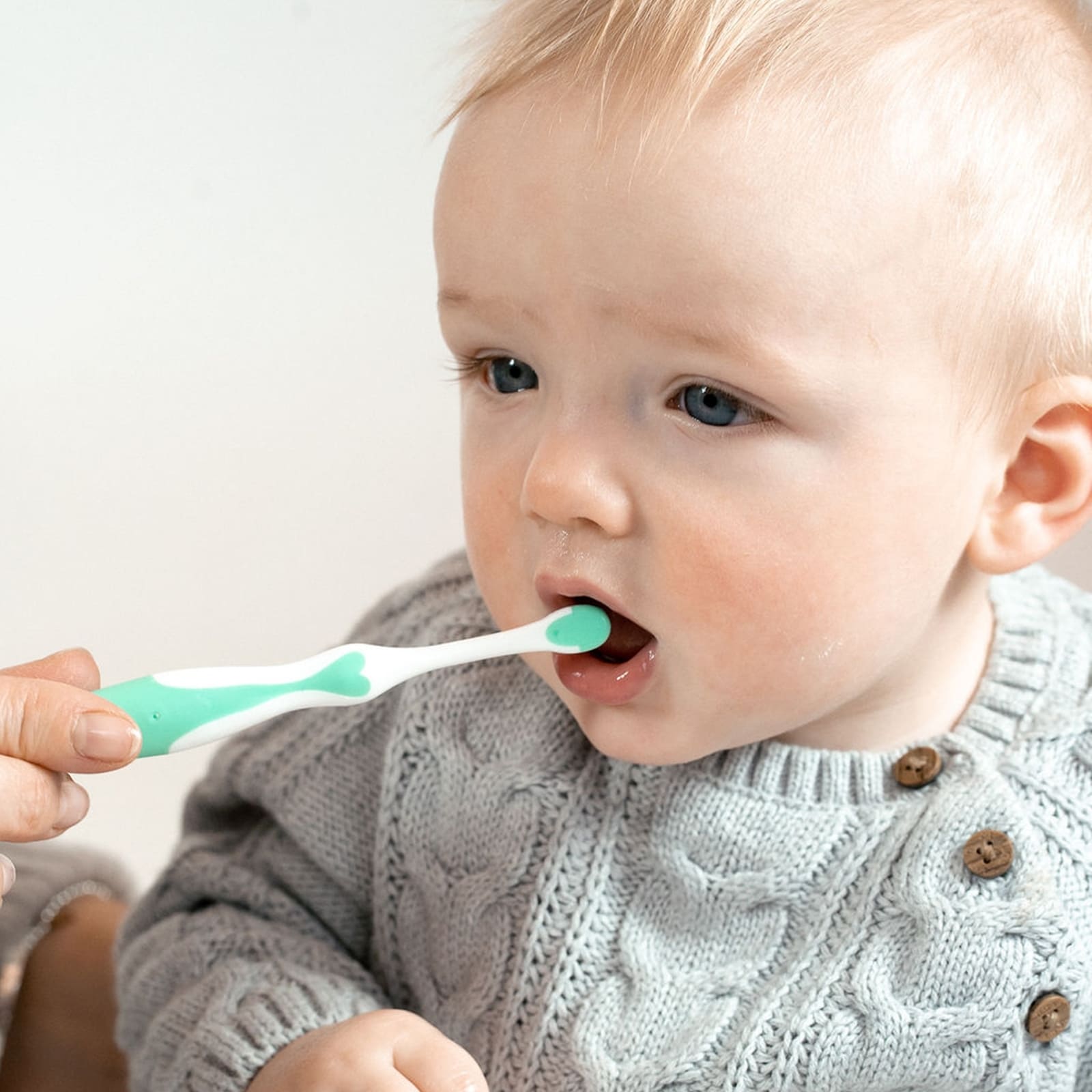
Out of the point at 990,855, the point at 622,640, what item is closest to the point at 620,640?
the point at 622,640

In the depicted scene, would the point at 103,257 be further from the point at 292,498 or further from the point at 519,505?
the point at 519,505

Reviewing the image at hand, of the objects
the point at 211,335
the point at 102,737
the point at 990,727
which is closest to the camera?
the point at 102,737

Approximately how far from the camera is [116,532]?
1513 millimetres

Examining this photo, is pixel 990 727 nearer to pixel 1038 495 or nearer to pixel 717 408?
pixel 1038 495

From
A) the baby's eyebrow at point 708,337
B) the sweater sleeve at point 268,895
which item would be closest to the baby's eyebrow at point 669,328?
the baby's eyebrow at point 708,337

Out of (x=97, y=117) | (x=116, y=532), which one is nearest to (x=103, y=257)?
(x=97, y=117)

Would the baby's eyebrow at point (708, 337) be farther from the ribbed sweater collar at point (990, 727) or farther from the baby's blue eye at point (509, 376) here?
the ribbed sweater collar at point (990, 727)

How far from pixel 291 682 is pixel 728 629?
8.5 inches

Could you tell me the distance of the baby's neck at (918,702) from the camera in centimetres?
86

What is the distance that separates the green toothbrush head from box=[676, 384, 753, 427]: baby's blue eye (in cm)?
12

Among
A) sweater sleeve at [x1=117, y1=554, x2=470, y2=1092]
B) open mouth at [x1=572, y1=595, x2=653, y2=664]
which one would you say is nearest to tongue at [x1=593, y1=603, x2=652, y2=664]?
open mouth at [x1=572, y1=595, x2=653, y2=664]

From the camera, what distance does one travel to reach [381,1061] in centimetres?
78

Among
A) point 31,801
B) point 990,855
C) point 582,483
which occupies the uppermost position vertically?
point 582,483

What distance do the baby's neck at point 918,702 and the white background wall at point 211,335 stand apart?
73 cm
